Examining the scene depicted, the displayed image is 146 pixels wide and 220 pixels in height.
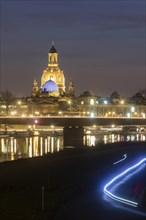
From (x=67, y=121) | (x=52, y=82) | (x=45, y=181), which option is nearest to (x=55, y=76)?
(x=52, y=82)

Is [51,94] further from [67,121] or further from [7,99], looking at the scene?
[67,121]

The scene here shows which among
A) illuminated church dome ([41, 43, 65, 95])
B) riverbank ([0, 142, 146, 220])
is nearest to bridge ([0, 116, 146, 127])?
riverbank ([0, 142, 146, 220])

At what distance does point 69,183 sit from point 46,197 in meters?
5.27

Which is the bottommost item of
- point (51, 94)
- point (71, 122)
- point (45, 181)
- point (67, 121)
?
point (45, 181)

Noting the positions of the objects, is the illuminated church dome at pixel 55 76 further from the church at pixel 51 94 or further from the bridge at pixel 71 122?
the bridge at pixel 71 122

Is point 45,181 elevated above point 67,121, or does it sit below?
below

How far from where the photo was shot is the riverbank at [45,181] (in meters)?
22.3

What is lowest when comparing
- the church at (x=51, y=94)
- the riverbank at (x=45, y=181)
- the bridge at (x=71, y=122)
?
the riverbank at (x=45, y=181)

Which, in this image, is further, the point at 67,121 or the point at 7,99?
the point at 7,99

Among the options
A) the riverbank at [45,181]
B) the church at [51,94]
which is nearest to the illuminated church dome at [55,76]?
the church at [51,94]

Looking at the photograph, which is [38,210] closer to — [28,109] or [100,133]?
[100,133]

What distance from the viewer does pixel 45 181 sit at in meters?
30.8

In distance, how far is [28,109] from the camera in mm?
168250

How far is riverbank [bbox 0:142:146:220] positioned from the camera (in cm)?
2230
